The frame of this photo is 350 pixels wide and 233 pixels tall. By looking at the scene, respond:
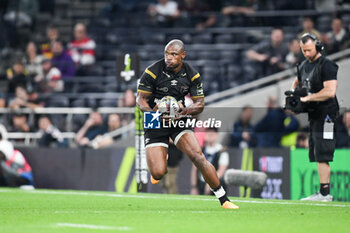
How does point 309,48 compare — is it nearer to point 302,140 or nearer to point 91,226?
point 302,140

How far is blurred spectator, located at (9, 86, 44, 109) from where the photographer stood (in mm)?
21562

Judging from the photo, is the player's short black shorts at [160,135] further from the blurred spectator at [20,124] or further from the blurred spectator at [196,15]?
the blurred spectator at [196,15]

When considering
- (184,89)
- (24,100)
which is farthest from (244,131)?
(24,100)

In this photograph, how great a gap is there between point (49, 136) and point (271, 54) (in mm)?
5865

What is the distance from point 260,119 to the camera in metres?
17.7

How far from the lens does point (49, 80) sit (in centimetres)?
2295

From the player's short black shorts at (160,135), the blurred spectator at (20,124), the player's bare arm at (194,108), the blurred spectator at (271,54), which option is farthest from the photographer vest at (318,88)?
the blurred spectator at (20,124)

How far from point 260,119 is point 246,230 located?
9.57 metres

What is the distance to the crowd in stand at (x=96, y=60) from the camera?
1950cm

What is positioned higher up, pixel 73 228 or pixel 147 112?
pixel 147 112

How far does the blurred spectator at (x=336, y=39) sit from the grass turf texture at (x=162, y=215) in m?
→ 7.86

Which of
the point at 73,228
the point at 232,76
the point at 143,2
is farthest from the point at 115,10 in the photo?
the point at 73,228

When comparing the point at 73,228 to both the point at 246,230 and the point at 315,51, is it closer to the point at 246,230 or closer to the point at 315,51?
the point at 246,230

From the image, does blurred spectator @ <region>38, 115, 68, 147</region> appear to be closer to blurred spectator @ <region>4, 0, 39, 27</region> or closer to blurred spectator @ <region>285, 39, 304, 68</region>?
blurred spectator @ <region>285, 39, 304, 68</region>
